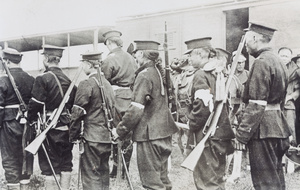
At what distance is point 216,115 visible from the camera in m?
2.98

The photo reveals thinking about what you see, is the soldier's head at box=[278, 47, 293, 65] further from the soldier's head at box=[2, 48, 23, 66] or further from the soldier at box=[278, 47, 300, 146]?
the soldier's head at box=[2, 48, 23, 66]

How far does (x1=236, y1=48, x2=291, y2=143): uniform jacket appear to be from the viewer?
2.67m

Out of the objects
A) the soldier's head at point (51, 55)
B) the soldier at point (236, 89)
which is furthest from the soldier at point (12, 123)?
the soldier at point (236, 89)

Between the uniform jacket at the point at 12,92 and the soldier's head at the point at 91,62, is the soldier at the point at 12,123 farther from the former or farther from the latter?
the soldier's head at the point at 91,62

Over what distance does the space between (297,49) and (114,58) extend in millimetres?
2441

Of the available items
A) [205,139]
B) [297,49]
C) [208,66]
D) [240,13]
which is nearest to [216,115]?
[205,139]

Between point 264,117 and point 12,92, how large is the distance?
2796mm

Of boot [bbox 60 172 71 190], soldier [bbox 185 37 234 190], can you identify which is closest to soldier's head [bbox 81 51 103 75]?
soldier [bbox 185 37 234 190]

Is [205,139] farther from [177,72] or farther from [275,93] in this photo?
[177,72]

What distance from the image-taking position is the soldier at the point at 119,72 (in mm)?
4195

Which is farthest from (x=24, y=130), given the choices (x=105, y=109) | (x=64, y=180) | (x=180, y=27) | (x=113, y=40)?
(x=180, y=27)

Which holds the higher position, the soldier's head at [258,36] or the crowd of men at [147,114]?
the soldier's head at [258,36]

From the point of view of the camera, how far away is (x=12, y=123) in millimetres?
3977

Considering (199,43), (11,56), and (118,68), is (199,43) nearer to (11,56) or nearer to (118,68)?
(118,68)
